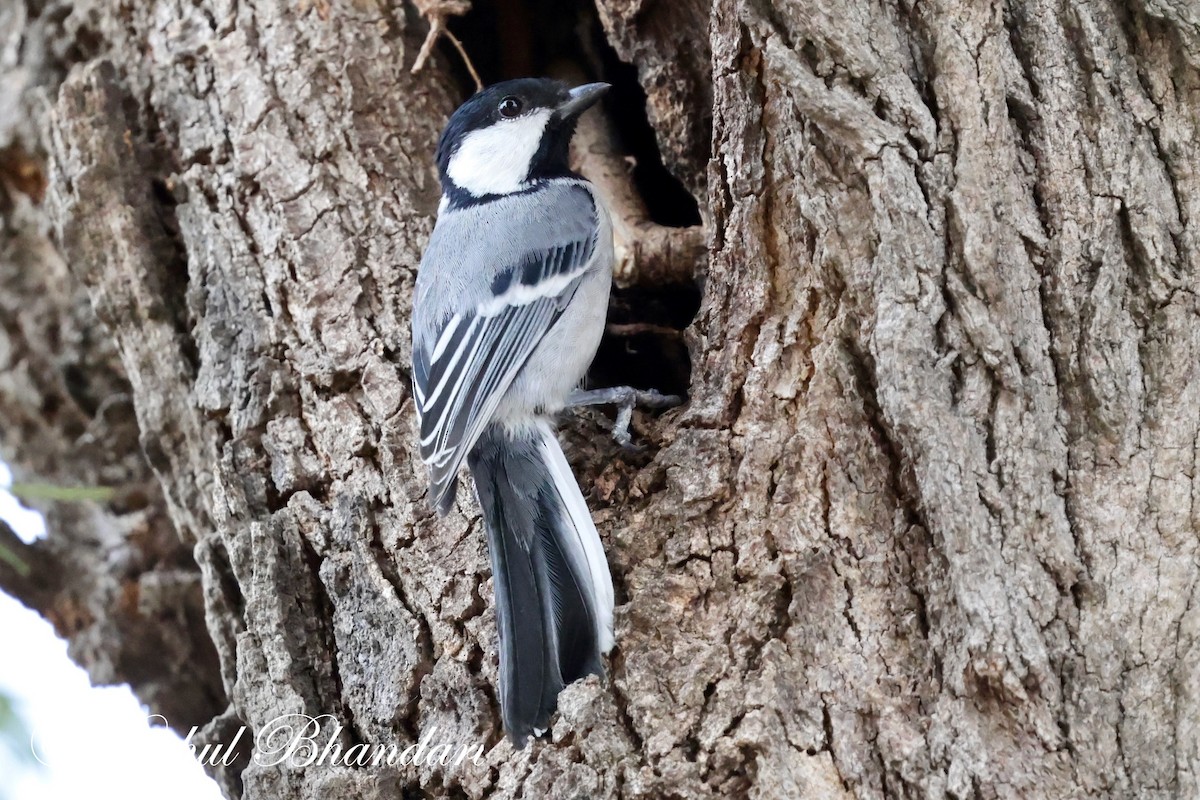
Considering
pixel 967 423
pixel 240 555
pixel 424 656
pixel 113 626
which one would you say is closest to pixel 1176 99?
pixel 967 423

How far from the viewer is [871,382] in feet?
6.24

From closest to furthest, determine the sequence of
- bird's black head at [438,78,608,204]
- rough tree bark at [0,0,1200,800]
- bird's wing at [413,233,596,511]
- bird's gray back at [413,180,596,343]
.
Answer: rough tree bark at [0,0,1200,800] < bird's wing at [413,233,596,511] < bird's gray back at [413,180,596,343] < bird's black head at [438,78,608,204]

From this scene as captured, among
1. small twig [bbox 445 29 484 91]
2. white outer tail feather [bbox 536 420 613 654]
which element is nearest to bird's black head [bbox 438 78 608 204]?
small twig [bbox 445 29 484 91]

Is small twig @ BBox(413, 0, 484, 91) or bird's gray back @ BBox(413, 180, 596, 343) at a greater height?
small twig @ BBox(413, 0, 484, 91)

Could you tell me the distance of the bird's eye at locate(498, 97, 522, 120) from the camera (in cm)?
286

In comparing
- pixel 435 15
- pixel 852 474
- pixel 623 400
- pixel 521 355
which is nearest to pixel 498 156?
pixel 435 15

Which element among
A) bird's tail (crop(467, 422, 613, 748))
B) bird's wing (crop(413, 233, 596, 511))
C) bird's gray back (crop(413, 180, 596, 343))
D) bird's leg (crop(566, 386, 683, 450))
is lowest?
bird's tail (crop(467, 422, 613, 748))

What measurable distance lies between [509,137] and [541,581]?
4.64ft

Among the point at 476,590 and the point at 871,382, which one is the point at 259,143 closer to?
the point at 476,590

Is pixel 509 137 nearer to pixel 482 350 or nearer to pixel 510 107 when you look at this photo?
pixel 510 107

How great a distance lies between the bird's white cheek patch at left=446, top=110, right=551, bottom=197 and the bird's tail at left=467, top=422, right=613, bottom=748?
0.90m

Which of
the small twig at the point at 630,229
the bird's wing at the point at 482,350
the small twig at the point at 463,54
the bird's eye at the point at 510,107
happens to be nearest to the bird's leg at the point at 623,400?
the bird's wing at the point at 482,350

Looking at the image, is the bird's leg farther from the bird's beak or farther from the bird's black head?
the bird's beak

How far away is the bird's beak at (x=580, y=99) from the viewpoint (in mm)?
2926
